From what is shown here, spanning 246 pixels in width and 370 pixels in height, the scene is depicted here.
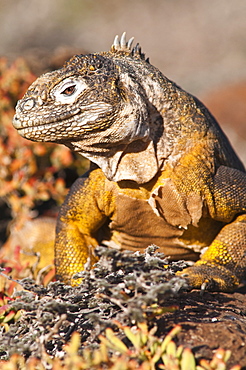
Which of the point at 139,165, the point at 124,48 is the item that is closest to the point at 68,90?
the point at 139,165

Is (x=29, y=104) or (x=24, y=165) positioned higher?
(x=29, y=104)

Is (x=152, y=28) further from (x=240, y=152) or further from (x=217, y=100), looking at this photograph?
(x=240, y=152)

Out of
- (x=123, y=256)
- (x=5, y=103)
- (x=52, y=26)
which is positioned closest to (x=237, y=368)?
(x=123, y=256)

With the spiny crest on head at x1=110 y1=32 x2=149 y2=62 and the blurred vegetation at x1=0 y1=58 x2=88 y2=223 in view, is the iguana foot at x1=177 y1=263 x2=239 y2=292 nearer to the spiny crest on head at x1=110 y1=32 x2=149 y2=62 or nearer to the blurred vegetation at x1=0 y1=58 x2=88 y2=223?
the spiny crest on head at x1=110 y1=32 x2=149 y2=62

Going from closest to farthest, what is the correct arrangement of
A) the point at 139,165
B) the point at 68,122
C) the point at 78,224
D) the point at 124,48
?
the point at 68,122, the point at 139,165, the point at 124,48, the point at 78,224

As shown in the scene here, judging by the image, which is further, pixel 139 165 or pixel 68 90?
pixel 139 165

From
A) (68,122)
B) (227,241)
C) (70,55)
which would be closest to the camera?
(68,122)

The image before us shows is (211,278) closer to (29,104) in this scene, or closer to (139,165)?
(139,165)

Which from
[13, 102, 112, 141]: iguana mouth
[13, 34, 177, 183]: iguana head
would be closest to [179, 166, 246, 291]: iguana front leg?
[13, 34, 177, 183]: iguana head
